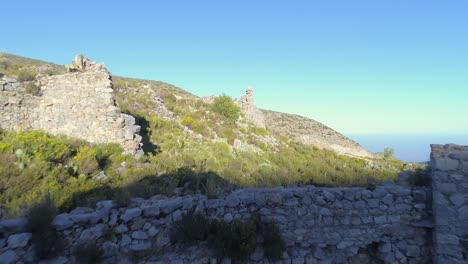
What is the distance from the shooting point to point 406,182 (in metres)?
7.43

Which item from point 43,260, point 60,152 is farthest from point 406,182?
point 60,152

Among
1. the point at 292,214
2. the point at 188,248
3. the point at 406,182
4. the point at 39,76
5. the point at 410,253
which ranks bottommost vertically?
the point at 410,253

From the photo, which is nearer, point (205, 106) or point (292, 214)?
point (292, 214)

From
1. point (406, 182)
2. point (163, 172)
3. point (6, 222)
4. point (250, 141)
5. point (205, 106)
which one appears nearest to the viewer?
point (6, 222)

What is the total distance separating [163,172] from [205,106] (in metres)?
15.2

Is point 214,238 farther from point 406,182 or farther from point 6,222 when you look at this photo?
point 406,182

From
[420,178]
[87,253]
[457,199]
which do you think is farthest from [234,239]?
[420,178]

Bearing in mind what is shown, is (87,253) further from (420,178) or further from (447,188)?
(420,178)

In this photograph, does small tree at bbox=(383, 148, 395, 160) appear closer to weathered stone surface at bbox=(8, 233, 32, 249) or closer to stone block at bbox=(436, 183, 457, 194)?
stone block at bbox=(436, 183, 457, 194)

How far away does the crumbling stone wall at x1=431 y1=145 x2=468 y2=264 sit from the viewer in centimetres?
596

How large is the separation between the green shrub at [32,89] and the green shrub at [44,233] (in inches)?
299

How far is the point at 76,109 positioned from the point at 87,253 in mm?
7257

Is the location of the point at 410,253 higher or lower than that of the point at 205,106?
lower

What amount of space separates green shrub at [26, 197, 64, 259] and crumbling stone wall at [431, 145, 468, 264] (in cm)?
748
